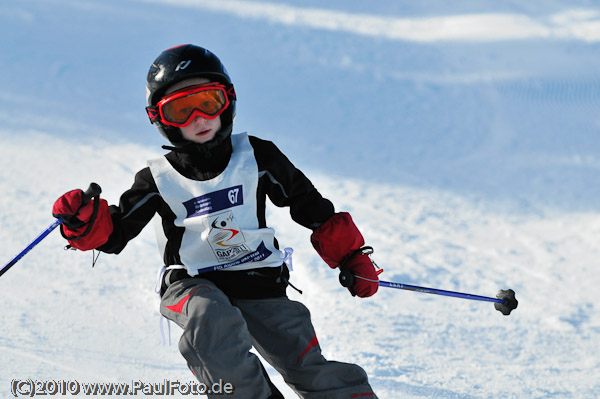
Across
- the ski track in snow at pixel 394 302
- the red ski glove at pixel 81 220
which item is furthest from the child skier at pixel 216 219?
the ski track in snow at pixel 394 302

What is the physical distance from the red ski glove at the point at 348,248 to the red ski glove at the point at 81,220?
2.83 feet

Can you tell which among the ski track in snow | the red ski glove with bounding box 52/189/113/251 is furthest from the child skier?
the ski track in snow

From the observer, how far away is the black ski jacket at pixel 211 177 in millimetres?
2746

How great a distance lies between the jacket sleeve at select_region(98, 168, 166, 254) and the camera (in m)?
2.74

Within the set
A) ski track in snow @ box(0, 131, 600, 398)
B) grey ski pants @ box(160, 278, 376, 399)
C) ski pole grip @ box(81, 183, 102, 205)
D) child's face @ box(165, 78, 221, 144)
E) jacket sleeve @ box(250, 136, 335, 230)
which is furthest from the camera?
ski track in snow @ box(0, 131, 600, 398)

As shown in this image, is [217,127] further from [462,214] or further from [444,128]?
[444,128]

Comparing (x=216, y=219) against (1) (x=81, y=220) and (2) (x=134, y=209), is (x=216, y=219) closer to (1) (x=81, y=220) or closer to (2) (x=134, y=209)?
(2) (x=134, y=209)

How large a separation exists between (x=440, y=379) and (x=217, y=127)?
203cm

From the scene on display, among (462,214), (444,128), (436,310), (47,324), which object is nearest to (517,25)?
(444,128)

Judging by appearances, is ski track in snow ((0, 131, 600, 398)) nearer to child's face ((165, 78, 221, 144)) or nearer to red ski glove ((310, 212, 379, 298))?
red ski glove ((310, 212, 379, 298))

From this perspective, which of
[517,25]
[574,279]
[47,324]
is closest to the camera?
[47,324]

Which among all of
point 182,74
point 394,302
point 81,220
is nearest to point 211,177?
point 182,74

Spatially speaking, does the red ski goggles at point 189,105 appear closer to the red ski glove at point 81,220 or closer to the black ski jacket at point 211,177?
the black ski jacket at point 211,177

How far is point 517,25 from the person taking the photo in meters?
10.5
